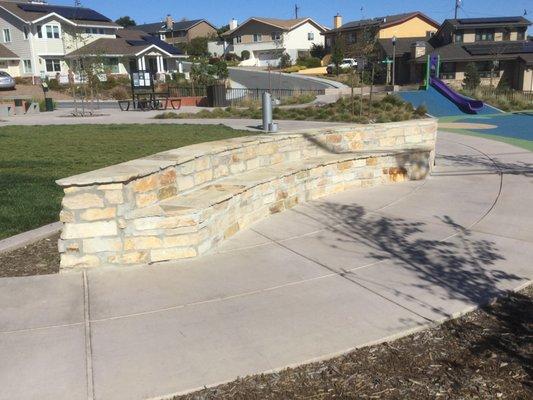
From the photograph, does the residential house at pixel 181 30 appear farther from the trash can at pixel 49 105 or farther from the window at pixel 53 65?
the trash can at pixel 49 105

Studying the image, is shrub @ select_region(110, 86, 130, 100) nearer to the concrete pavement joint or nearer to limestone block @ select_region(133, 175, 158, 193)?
limestone block @ select_region(133, 175, 158, 193)

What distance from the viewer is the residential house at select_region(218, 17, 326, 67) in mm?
76312

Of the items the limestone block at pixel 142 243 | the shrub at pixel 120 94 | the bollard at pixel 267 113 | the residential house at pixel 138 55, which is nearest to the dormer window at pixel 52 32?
the residential house at pixel 138 55

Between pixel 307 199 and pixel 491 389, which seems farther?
pixel 307 199

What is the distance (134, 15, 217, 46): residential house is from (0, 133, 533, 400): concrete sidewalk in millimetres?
88944

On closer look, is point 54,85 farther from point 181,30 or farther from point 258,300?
point 181,30

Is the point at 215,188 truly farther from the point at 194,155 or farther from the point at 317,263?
the point at 317,263

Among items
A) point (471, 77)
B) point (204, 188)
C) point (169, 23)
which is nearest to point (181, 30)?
point (169, 23)

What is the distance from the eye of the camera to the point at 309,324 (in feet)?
13.7

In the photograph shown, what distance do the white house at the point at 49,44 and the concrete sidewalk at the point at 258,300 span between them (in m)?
48.9

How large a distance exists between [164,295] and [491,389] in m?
2.73

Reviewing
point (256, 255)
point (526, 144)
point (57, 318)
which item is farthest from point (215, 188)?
point (526, 144)

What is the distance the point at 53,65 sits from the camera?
176ft

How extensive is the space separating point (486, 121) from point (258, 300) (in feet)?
63.3
